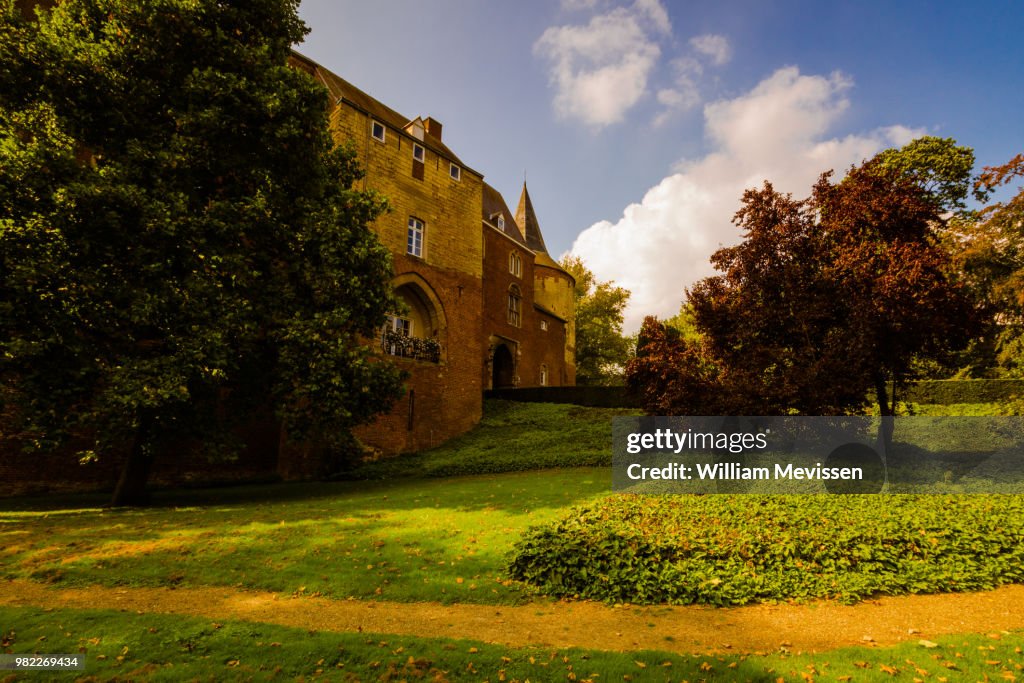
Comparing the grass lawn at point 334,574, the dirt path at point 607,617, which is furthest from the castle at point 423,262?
the dirt path at point 607,617

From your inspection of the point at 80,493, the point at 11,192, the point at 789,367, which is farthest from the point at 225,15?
the point at 789,367

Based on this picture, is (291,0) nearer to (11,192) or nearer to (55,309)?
(11,192)

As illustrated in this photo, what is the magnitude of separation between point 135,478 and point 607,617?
13.3 meters

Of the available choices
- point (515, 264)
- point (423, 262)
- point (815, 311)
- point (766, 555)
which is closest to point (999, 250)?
point (815, 311)

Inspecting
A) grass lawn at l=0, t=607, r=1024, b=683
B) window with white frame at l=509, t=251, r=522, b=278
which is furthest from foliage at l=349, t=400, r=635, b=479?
grass lawn at l=0, t=607, r=1024, b=683

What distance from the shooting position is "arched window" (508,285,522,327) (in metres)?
35.9

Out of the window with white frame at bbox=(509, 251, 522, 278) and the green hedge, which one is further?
the window with white frame at bbox=(509, 251, 522, 278)

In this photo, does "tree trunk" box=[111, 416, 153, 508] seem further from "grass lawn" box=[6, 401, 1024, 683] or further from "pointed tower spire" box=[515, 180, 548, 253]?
"pointed tower spire" box=[515, 180, 548, 253]

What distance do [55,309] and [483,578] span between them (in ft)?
35.7

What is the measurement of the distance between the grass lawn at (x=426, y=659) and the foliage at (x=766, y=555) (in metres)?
1.76

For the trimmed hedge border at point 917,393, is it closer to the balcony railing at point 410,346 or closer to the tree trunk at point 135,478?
the balcony railing at point 410,346

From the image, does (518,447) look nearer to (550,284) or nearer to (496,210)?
(496,210)

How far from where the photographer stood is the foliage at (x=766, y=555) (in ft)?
24.7

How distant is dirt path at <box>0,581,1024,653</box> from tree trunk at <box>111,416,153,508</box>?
6.12 m
